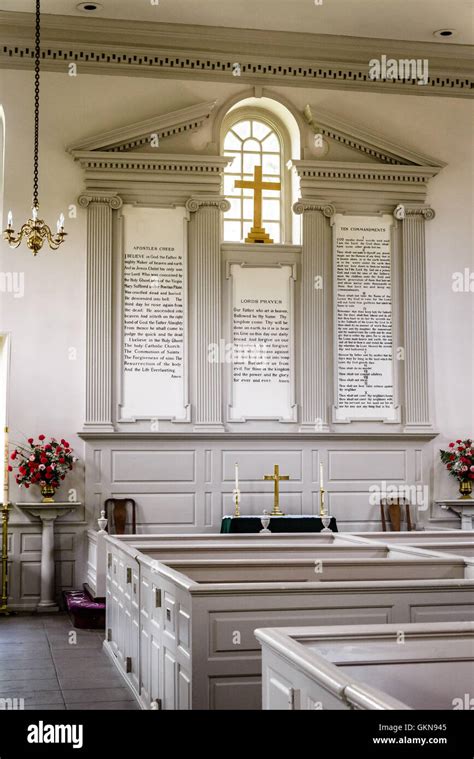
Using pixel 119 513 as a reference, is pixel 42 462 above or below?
above

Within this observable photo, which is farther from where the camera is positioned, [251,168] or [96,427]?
[251,168]

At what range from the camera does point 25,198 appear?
35.3 feet

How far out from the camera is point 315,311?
11414 mm

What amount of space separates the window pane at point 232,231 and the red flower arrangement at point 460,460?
3658 millimetres

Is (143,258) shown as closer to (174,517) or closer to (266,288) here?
(266,288)

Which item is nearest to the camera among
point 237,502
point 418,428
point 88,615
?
point 88,615

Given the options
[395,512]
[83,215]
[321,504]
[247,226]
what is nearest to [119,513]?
[321,504]

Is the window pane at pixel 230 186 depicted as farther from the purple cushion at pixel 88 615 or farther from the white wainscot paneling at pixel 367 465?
the purple cushion at pixel 88 615

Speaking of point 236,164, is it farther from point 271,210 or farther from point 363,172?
point 363,172

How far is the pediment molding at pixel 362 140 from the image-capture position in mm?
11555

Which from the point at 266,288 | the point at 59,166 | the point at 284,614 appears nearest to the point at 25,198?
the point at 59,166

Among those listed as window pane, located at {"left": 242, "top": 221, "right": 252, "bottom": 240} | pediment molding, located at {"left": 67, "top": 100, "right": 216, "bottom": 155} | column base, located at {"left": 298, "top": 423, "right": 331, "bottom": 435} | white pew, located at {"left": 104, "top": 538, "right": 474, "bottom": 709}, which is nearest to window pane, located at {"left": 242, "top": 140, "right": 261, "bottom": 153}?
pediment molding, located at {"left": 67, "top": 100, "right": 216, "bottom": 155}

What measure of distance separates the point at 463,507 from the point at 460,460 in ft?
1.84

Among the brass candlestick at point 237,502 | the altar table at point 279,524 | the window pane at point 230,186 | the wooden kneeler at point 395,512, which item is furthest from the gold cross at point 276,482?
the window pane at point 230,186
